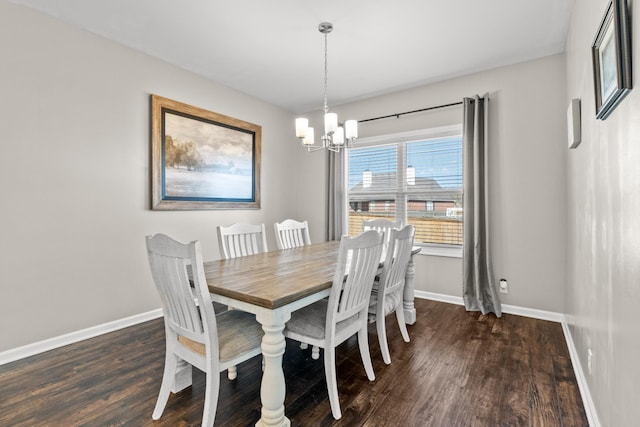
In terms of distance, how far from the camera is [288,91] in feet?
13.3

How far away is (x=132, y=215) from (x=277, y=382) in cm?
236

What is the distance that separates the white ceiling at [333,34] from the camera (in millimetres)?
2355

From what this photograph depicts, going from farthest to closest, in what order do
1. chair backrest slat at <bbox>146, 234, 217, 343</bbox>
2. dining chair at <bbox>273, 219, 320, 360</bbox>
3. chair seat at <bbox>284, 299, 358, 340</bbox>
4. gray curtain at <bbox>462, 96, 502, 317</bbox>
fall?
gray curtain at <bbox>462, 96, 502, 317</bbox> < dining chair at <bbox>273, 219, 320, 360</bbox> < chair seat at <bbox>284, 299, 358, 340</bbox> < chair backrest slat at <bbox>146, 234, 217, 343</bbox>

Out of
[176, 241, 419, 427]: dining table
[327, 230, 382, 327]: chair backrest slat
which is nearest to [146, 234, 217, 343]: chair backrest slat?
[176, 241, 419, 427]: dining table

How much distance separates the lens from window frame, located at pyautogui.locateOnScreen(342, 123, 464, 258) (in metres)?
3.66

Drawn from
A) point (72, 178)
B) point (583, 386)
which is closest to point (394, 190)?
point (583, 386)

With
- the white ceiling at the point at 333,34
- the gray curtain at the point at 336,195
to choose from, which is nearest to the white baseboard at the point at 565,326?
the gray curtain at the point at 336,195

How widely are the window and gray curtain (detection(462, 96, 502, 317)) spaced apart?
253 mm

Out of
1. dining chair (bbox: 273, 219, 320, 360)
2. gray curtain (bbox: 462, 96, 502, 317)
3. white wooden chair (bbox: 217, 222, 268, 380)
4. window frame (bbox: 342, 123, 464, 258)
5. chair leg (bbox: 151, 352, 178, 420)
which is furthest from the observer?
window frame (bbox: 342, 123, 464, 258)

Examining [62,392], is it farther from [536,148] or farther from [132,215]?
[536,148]

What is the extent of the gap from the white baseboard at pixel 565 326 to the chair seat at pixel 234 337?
175 centimetres

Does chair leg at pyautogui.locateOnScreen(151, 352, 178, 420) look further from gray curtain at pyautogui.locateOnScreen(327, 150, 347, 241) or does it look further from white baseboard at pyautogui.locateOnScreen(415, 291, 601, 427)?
gray curtain at pyautogui.locateOnScreen(327, 150, 347, 241)

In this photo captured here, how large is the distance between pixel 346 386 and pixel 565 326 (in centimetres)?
222

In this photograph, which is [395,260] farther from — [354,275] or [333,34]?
[333,34]
